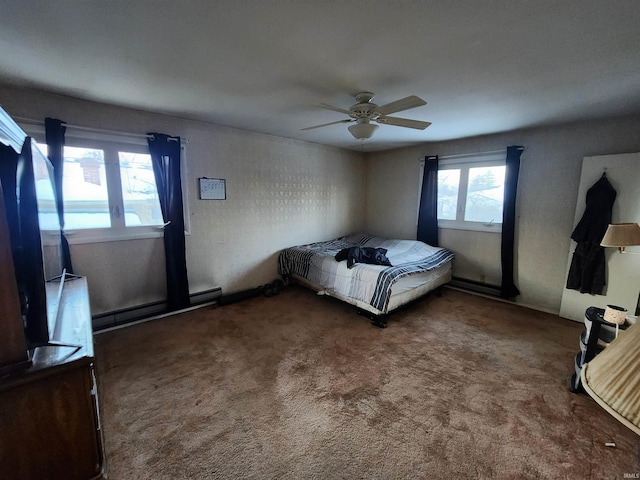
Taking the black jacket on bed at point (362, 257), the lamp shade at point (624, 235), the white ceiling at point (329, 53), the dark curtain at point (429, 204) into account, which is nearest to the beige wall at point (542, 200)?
the dark curtain at point (429, 204)

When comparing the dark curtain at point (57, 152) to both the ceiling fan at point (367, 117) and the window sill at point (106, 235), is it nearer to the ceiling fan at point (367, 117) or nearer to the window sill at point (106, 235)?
the window sill at point (106, 235)

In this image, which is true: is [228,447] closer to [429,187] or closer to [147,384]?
[147,384]

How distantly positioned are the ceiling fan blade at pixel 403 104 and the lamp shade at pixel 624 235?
1.79m

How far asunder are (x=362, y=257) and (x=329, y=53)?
225 centimetres

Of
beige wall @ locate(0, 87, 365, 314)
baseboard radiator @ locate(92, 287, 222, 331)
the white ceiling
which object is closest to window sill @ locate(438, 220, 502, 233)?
the white ceiling

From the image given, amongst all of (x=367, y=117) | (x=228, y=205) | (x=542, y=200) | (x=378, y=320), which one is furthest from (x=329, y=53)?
(x=542, y=200)

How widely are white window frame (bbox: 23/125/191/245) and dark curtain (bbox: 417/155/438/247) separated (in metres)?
3.47

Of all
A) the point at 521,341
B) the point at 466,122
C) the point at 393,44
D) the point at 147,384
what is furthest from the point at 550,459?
the point at 466,122

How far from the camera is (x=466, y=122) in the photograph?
120 inches

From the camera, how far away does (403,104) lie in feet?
6.18

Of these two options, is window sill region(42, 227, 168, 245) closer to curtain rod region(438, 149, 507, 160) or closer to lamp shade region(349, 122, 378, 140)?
lamp shade region(349, 122, 378, 140)

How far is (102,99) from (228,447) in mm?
3092

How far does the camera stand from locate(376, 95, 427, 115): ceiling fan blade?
178 cm

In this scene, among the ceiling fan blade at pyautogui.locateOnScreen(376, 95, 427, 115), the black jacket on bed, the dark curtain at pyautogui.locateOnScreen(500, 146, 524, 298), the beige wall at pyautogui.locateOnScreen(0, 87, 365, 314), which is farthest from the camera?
the dark curtain at pyautogui.locateOnScreen(500, 146, 524, 298)
